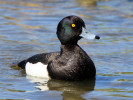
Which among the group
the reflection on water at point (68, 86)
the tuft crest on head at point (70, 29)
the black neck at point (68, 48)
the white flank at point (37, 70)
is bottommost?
the reflection on water at point (68, 86)

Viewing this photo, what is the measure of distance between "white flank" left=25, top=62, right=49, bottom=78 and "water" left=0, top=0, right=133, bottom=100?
137 millimetres

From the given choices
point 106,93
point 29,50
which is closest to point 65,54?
point 106,93

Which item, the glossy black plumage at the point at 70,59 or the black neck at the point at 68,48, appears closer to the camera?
the glossy black plumage at the point at 70,59

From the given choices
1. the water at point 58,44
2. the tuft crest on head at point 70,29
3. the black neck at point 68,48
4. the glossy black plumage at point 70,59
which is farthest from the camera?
the black neck at point 68,48

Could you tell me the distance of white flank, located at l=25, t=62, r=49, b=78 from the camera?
27.1ft

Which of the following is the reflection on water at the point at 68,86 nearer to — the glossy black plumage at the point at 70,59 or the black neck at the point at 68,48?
the glossy black plumage at the point at 70,59

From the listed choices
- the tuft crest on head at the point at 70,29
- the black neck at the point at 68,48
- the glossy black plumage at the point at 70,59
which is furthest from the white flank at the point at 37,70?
the tuft crest on head at the point at 70,29

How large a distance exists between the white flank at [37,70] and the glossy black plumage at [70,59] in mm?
116

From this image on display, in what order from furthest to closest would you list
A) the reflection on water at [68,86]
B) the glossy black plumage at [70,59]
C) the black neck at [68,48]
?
1. the black neck at [68,48]
2. the glossy black plumage at [70,59]
3. the reflection on water at [68,86]

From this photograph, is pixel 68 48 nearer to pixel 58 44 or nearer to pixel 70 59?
pixel 70 59

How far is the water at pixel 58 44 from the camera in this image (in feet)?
24.2

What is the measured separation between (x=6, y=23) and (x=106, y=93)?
24.5ft

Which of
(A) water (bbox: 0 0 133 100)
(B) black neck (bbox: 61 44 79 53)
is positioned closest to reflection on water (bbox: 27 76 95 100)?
(A) water (bbox: 0 0 133 100)

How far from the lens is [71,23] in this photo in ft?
26.5
